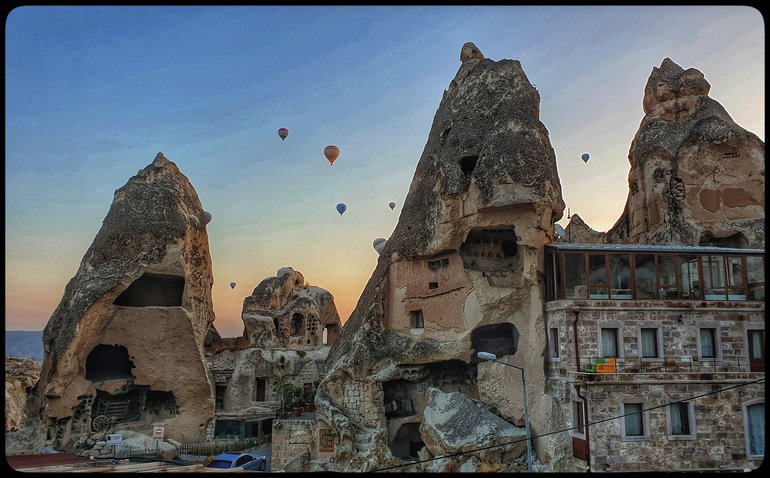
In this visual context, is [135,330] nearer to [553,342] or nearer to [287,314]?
[287,314]

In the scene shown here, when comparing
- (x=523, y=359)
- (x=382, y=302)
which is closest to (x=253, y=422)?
(x=382, y=302)

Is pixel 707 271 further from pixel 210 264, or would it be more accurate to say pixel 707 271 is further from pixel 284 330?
pixel 284 330

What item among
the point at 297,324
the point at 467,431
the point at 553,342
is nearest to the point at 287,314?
the point at 297,324

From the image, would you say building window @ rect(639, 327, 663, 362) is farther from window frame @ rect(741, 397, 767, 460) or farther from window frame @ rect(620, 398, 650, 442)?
window frame @ rect(741, 397, 767, 460)

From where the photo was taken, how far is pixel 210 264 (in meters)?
42.5

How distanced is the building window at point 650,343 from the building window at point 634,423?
2033mm

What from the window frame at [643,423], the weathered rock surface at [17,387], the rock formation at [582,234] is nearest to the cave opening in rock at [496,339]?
the window frame at [643,423]

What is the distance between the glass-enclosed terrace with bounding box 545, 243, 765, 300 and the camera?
27734 mm

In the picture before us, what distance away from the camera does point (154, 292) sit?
133 feet

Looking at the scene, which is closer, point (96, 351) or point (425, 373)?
point (425, 373)

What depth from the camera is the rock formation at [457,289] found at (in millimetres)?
30266

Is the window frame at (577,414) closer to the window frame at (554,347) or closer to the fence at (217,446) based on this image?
the window frame at (554,347)

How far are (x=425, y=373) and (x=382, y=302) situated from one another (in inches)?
163

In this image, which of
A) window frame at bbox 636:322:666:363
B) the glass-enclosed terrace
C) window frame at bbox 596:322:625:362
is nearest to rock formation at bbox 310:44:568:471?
the glass-enclosed terrace
